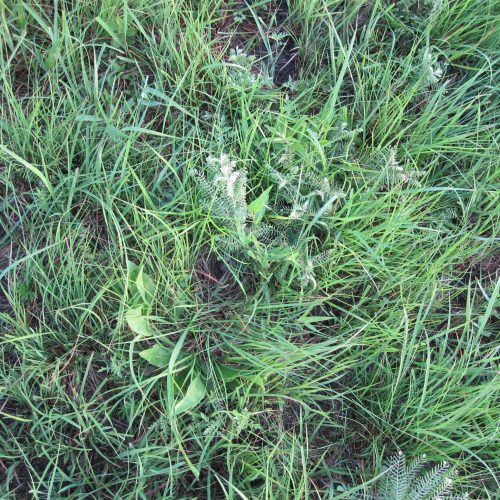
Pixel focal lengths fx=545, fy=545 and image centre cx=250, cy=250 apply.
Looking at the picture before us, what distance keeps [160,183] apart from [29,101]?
21.4 inches

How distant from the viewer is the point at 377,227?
1.86 meters

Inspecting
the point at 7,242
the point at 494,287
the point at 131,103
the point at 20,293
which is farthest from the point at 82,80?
the point at 494,287

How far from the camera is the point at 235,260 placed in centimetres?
192

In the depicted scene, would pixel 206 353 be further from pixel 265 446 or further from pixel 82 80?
pixel 82 80

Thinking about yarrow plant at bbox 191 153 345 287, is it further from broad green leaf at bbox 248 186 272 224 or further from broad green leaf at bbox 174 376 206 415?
broad green leaf at bbox 174 376 206 415

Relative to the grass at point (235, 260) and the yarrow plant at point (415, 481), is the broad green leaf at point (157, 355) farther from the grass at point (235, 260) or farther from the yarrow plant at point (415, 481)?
the yarrow plant at point (415, 481)

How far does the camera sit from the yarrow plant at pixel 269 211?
5.84ft

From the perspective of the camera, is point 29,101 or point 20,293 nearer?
point 20,293

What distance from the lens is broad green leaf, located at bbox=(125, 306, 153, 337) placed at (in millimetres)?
1691

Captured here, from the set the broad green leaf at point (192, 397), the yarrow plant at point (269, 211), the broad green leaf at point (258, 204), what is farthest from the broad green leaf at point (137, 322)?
the broad green leaf at point (258, 204)

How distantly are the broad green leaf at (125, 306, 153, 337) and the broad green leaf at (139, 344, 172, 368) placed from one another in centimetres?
5

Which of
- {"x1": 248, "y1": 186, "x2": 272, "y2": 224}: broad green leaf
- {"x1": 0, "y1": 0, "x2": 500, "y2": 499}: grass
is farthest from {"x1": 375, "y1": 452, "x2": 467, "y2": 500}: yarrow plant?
{"x1": 248, "y1": 186, "x2": 272, "y2": 224}: broad green leaf

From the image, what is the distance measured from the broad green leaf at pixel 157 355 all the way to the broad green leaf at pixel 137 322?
52mm

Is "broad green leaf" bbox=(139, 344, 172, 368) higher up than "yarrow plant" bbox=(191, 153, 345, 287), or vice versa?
"yarrow plant" bbox=(191, 153, 345, 287)
